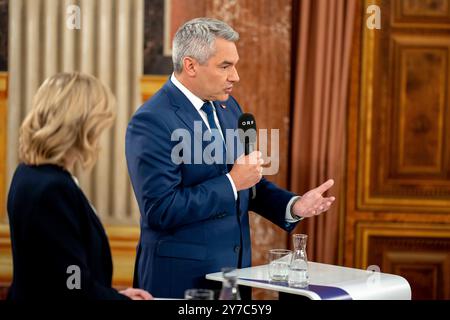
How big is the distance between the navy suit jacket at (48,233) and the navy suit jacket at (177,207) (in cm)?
56

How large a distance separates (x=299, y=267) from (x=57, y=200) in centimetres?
82

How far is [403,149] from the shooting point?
4156mm

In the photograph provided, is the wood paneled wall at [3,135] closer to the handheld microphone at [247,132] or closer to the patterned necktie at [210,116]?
the patterned necktie at [210,116]

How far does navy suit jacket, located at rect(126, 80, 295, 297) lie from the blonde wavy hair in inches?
20.8

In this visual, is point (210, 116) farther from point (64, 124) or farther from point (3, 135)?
point (3, 135)

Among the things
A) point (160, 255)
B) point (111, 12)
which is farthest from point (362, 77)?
point (160, 255)

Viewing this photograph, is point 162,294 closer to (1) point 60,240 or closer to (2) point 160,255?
(2) point 160,255

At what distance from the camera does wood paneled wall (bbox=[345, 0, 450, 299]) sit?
13.5 feet

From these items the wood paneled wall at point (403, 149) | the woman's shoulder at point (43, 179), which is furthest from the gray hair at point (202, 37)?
the wood paneled wall at point (403, 149)

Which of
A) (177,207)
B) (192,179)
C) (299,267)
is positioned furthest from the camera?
(192,179)

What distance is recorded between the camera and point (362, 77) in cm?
410

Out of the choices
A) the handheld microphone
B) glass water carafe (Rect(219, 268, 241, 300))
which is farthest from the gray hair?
glass water carafe (Rect(219, 268, 241, 300))

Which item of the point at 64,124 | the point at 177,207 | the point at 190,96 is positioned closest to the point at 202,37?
the point at 190,96

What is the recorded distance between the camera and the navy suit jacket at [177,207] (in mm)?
2443
